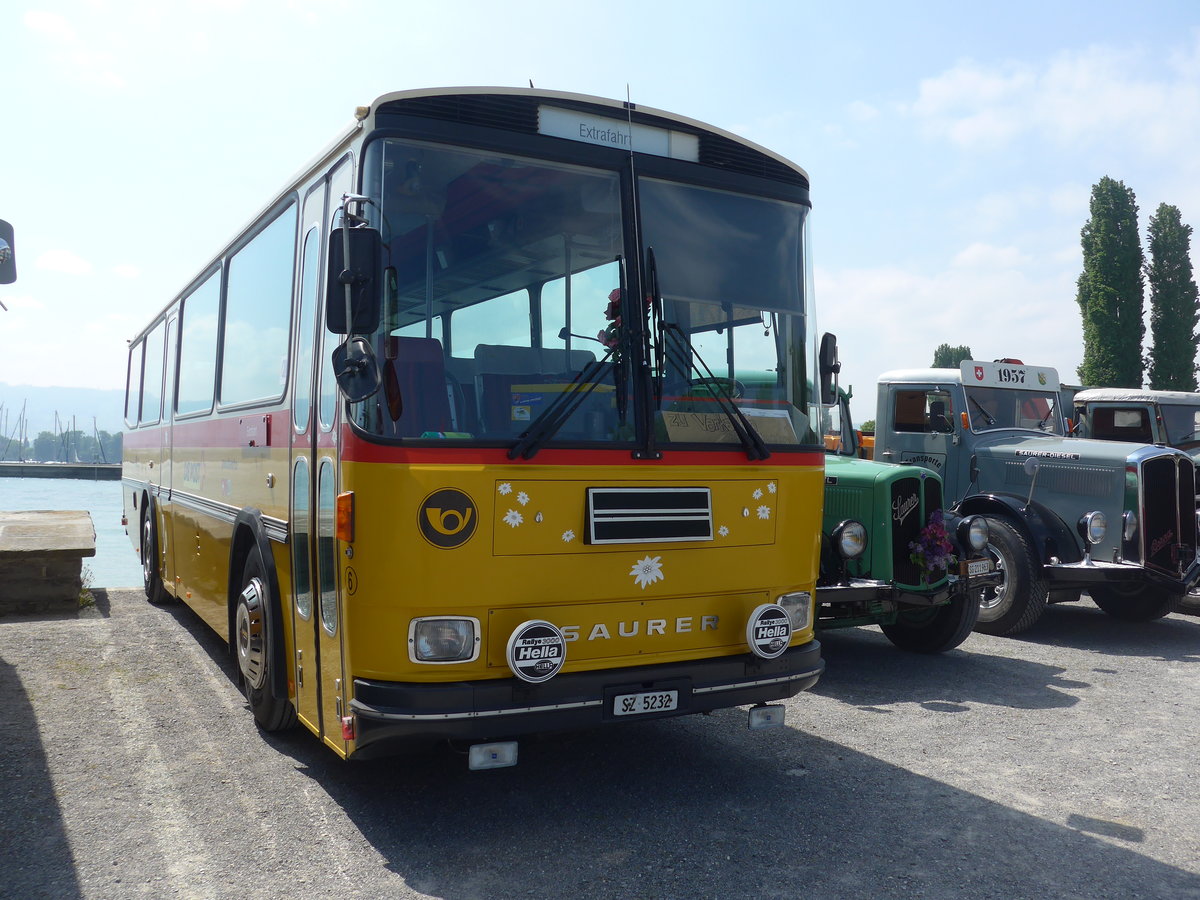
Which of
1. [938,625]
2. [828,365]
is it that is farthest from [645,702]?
[938,625]

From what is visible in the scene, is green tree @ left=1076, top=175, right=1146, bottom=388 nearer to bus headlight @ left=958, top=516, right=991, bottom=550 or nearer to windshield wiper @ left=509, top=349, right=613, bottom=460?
bus headlight @ left=958, top=516, right=991, bottom=550

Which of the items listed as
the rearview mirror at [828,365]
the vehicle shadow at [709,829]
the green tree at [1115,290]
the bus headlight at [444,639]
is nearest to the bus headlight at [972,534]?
the vehicle shadow at [709,829]

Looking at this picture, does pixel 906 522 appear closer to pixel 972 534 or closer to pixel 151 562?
pixel 972 534

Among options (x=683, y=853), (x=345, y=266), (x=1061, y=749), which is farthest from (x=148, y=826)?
(x=1061, y=749)

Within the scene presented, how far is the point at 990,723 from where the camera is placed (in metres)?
6.01

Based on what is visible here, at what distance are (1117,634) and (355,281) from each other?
8.47 m

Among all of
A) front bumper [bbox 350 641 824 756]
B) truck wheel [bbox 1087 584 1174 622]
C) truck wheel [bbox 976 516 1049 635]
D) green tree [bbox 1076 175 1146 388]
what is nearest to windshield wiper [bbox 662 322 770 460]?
front bumper [bbox 350 641 824 756]

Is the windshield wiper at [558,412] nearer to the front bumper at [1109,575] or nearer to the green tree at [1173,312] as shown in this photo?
the front bumper at [1109,575]

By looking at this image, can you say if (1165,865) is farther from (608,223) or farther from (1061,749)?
(608,223)

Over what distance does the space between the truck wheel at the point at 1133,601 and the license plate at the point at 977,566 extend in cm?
264

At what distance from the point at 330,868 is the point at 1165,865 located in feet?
10.6

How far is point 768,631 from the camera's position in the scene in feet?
14.5

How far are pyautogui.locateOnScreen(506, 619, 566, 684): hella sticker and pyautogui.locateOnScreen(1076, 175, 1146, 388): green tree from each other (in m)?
37.3

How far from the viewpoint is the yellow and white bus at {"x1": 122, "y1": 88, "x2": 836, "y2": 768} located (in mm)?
3785
